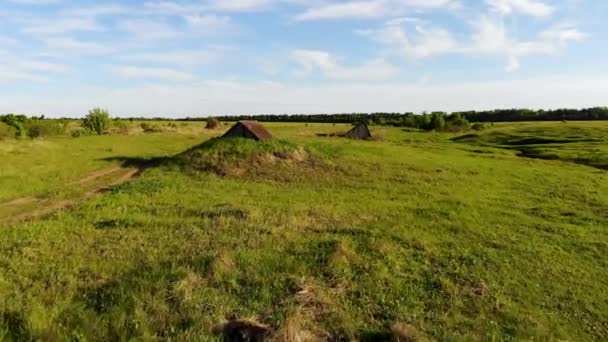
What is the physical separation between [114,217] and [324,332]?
9.30 m

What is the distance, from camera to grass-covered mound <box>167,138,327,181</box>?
24.8 meters

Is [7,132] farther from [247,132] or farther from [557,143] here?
[557,143]

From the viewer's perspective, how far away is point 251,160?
26.0 m

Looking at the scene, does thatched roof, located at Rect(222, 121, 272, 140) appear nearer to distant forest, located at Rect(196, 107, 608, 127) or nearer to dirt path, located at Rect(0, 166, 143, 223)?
dirt path, located at Rect(0, 166, 143, 223)

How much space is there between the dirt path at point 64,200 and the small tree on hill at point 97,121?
4492 centimetres

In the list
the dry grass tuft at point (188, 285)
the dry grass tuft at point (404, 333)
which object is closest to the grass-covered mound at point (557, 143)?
the dry grass tuft at point (404, 333)

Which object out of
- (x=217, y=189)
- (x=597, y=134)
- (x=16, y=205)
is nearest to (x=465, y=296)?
(x=217, y=189)

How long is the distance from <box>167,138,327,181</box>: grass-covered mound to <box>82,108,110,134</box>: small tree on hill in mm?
44595

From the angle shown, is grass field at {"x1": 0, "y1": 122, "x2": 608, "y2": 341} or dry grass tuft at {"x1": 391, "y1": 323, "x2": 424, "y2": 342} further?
grass field at {"x1": 0, "y1": 122, "x2": 608, "y2": 341}

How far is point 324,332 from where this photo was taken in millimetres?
7195

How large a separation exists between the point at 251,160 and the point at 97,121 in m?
49.3

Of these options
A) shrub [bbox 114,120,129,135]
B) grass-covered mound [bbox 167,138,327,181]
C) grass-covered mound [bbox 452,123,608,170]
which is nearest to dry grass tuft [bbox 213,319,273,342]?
grass-covered mound [bbox 167,138,327,181]

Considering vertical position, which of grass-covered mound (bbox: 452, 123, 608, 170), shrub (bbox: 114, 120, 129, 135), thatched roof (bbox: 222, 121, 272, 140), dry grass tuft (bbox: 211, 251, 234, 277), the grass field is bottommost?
grass-covered mound (bbox: 452, 123, 608, 170)

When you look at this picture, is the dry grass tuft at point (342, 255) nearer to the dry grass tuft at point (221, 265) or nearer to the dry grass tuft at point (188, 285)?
the dry grass tuft at point (221, 265)
